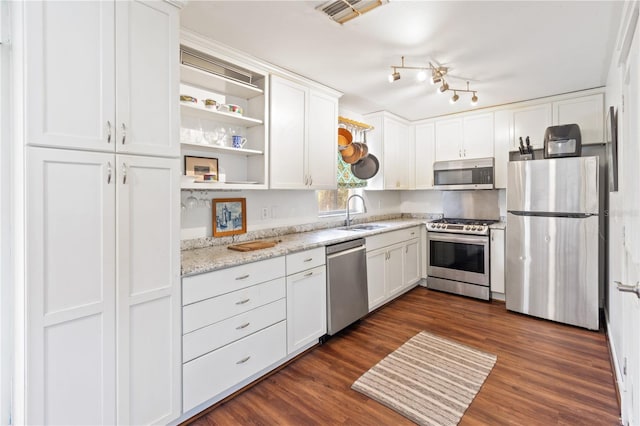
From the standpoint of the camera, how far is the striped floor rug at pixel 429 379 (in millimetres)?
1936

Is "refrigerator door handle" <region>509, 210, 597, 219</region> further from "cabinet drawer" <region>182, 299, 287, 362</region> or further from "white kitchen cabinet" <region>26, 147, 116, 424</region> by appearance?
"white kitchen cabinet" <region>26, 147, 116, 424</region>

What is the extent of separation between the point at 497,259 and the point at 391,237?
1.36m

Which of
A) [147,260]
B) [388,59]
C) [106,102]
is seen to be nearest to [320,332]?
[147,260]

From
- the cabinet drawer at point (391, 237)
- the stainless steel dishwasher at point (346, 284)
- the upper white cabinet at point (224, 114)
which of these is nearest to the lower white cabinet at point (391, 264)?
the cabinet drawer at point (391, 237)

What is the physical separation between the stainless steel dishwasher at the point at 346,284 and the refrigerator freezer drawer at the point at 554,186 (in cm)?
189

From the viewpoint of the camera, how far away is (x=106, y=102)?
1.48m

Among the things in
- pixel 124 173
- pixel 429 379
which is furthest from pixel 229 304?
pixel 429 379

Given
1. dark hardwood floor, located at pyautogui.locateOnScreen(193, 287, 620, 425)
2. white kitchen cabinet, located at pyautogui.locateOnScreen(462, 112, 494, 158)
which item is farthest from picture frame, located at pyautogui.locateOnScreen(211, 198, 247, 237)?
white kitchen cabinet, located at pyautogui.locateOnScreen(462, 112, 494, 158)

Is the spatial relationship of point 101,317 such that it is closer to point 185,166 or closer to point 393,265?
point 185,166

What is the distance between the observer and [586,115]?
3449mm

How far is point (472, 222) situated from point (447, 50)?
2522 mm

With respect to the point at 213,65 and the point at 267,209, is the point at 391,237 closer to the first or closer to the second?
the point at 267,209

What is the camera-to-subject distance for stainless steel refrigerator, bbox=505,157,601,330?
305cm

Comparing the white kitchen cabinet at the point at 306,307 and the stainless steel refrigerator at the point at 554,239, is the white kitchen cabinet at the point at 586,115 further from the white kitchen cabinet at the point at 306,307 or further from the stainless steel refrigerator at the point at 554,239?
the white kitchen cabinet at the point at 306,307
